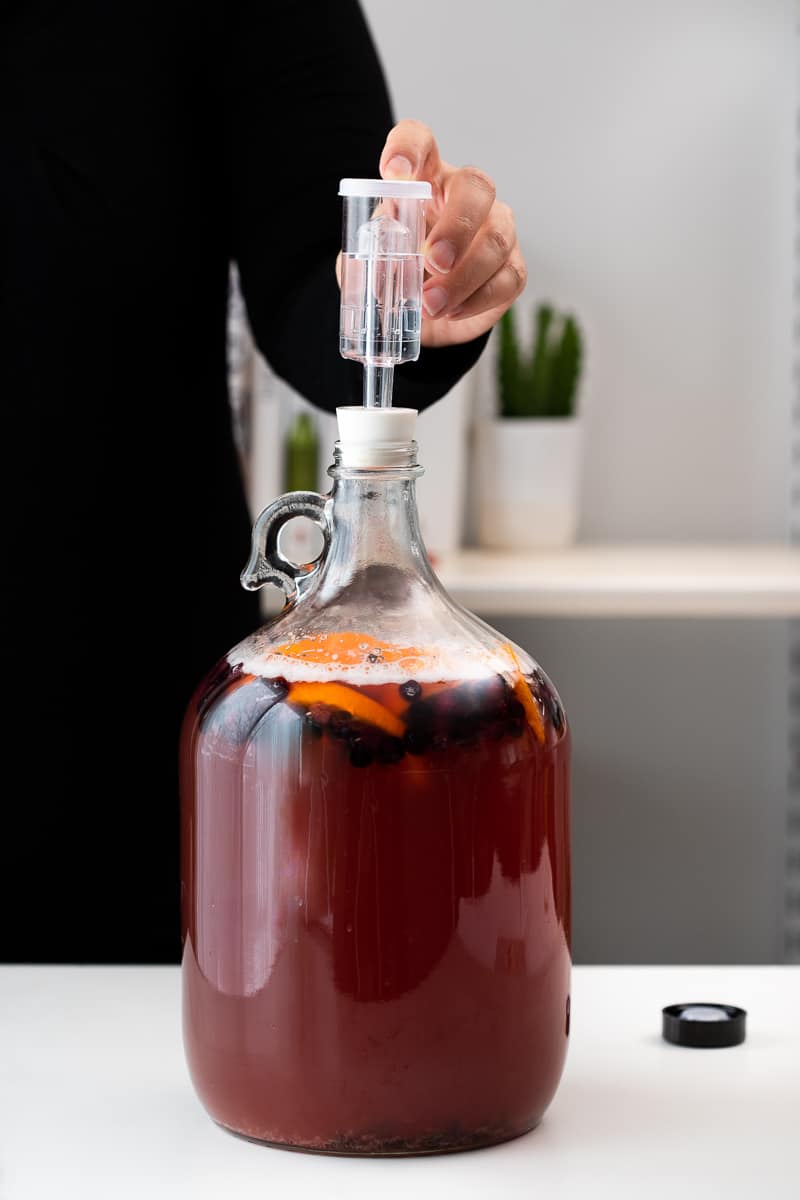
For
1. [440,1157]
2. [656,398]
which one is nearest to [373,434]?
[440,1157]

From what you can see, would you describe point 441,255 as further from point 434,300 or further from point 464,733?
point 464,733

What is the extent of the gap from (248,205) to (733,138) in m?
1.39

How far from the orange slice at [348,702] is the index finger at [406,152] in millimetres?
205

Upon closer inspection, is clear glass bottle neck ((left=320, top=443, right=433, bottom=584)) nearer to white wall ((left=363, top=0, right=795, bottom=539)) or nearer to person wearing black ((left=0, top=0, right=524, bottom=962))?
person wearing black ((left=0, top=0, right=524, bottom=962))

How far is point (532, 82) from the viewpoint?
218cm

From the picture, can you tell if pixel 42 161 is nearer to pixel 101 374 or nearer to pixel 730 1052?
pixel 101 374

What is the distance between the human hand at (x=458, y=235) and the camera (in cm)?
61

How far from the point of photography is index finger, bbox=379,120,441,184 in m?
0.60

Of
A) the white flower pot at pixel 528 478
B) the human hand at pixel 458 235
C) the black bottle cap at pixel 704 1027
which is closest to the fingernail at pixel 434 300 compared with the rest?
the human hand at pixel 458 235

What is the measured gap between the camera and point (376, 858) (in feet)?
1.69

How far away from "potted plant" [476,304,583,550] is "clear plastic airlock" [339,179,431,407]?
1487 mm

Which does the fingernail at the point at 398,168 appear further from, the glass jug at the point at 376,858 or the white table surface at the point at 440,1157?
the white table surface at the point at 440,1157

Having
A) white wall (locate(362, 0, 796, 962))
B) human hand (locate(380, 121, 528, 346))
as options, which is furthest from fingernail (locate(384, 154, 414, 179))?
white wall (locate(362, 0, 796, 962))

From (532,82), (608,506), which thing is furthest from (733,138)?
(608,506)
